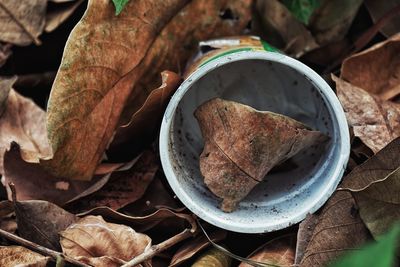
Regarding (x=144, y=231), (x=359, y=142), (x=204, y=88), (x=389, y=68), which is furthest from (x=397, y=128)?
(x=144, y=231)

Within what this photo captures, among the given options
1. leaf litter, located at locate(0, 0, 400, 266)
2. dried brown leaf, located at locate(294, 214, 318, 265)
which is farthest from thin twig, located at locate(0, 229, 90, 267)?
dried brown leaf, located at locate(294, 214, 318, 265)

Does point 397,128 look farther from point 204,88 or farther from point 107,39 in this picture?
point 107,39

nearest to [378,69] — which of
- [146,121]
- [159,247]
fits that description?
[146,121]

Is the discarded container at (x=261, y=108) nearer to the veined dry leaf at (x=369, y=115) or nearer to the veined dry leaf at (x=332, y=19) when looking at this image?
the veined dry leaf at (x=369, y=115)

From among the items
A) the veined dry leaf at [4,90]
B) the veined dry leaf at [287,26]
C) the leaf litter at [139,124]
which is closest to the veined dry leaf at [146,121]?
the leaf litter at [139,124]

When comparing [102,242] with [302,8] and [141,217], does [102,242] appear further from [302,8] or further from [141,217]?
[302,8]
